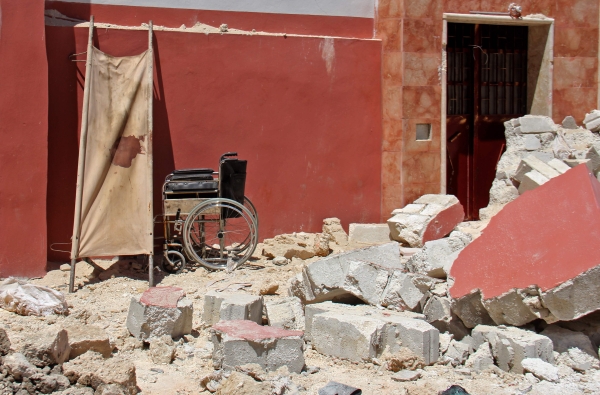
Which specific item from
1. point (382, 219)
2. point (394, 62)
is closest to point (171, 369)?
point (382, 219)

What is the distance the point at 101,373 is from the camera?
442 cm

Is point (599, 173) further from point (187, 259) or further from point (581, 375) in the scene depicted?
point (187, 259)

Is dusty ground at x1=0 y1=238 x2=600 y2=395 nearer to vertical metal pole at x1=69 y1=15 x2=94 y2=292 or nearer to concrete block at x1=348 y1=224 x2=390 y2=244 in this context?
vertical metal pole at x1=69 y1=15 x2=94 y2=292

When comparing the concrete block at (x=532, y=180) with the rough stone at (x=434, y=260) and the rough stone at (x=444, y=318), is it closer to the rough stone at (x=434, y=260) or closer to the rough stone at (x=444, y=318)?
the rough stone at (x=434, y=260)

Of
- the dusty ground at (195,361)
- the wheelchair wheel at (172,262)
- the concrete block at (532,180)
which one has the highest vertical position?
the concrete block at (532,180)

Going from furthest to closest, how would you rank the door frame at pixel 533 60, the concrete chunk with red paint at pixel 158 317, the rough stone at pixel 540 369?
1. the door frame at pixel 533 60
2. the concrete chunk with red paint at pixel 158 317
3. the rough stone at pixel 540 369

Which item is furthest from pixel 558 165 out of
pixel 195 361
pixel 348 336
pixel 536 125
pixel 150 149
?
pixel 195 361

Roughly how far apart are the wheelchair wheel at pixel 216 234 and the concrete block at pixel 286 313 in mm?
1752

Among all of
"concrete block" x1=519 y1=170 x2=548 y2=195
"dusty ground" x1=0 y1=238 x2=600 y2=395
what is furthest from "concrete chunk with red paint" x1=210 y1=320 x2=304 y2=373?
"concrete block" x1=519 y1=170 x2=548 y2=195

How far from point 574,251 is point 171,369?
2.88 meters

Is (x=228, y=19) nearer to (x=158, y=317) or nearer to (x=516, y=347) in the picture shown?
(x=158, y=317)

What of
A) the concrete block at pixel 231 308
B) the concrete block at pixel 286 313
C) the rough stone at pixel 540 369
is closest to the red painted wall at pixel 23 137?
the concrete block at pixel 231 308

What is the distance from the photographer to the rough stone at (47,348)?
439cm

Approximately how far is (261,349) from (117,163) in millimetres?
3339
